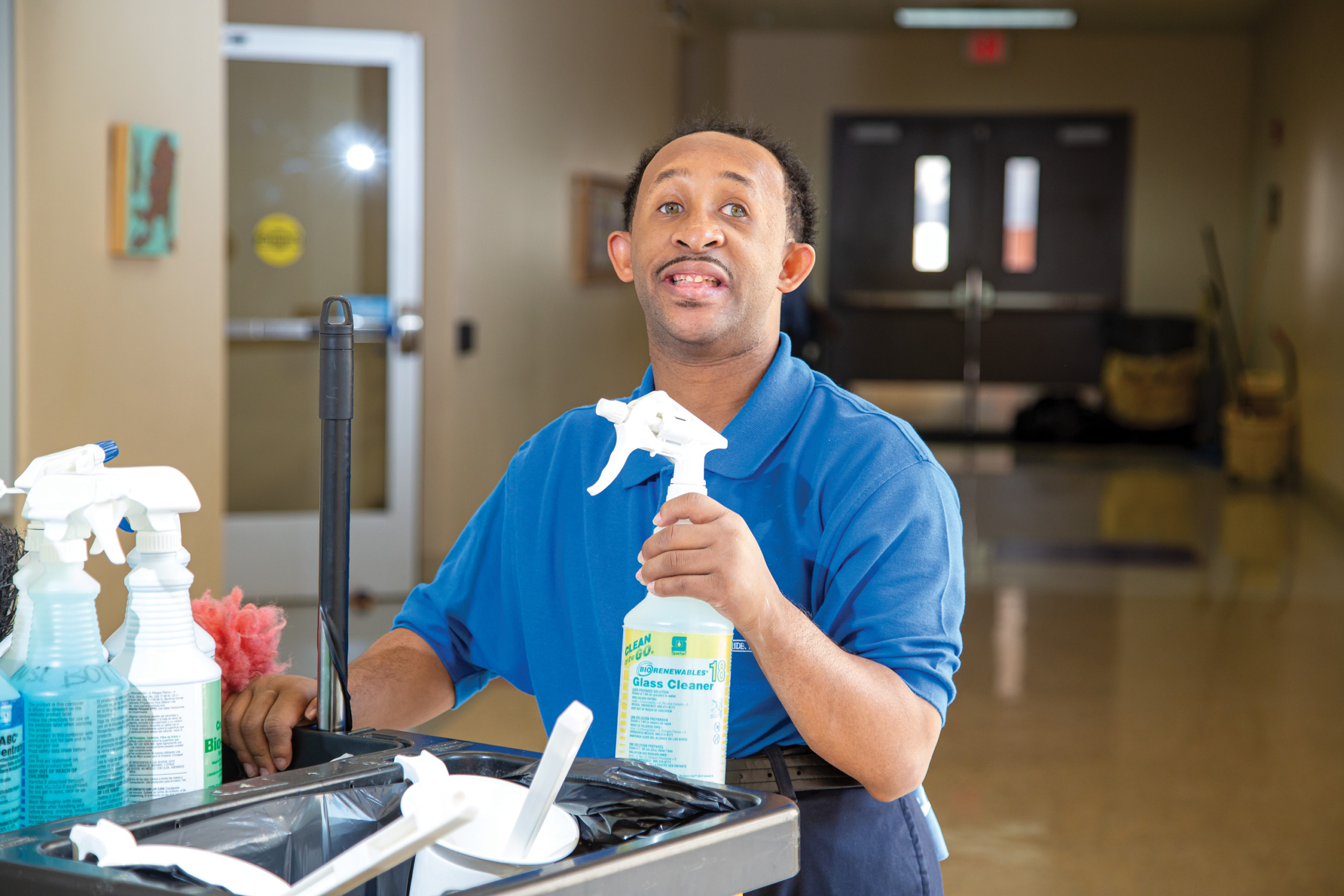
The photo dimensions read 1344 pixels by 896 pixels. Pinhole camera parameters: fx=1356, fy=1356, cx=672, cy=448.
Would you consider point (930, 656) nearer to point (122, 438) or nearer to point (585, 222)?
point (122, 438)

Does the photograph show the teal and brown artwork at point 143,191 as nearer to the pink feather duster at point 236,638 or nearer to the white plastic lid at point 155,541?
the pink feather duster at point 236,638

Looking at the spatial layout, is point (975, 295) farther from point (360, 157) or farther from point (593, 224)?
point (360, 157)

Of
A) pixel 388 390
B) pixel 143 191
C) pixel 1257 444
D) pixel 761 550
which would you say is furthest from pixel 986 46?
pixel 761 550

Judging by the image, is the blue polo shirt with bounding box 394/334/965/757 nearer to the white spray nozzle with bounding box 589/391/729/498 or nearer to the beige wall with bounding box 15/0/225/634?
the white spray nozzle with bounding box 589/391/729/498

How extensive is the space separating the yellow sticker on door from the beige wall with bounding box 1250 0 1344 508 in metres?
5.73

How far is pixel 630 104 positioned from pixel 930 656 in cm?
759

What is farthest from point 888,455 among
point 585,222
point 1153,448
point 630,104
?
point 1153,448

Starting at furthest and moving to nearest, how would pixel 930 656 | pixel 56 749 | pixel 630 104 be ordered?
pixel 630 104
pixel 930 656
pixel 56 749

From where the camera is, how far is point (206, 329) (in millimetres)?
3949

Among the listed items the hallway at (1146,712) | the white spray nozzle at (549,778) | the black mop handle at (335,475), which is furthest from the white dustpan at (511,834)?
the hallway at (1146,712)

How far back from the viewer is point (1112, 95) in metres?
11.0

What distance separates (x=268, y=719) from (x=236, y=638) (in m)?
0.09

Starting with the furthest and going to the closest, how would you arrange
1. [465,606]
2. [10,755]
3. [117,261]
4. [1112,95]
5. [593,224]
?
1. [1112,95]
2. [593,224]
3. [117,261]
4. [465,606]
5. [10,755]

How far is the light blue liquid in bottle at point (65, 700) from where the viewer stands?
821 millimetres
